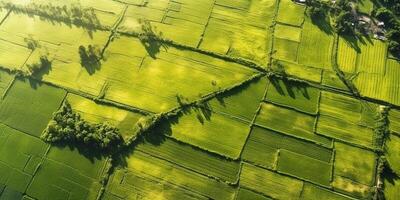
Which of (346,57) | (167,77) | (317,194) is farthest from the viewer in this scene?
(167,77)

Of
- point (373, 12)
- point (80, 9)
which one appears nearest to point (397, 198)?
point (373, 12)

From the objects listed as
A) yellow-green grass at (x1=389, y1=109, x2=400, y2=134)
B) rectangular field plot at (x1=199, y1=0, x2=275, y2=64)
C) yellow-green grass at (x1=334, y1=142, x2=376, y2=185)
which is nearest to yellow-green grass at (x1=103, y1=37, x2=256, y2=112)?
rectangular field plot at (x1=199, y1=0, x2=275, y2=64)

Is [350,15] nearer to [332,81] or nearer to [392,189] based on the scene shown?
[332,81]

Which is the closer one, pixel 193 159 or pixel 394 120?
pixel 193 159

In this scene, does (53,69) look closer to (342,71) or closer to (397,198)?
(342,71)

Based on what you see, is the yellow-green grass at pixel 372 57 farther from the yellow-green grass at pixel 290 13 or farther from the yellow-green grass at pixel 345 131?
the yellow-green grass at pixel 290 13

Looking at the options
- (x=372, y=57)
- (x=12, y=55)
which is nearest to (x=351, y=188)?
(x=372, y=57)

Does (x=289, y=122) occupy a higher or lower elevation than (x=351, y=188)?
higher
